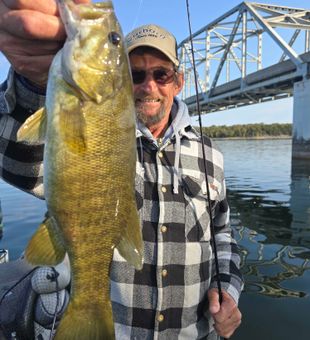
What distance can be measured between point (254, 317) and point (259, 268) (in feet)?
6.16

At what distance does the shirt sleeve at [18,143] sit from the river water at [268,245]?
12.1ft

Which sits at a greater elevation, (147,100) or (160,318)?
(147,100)

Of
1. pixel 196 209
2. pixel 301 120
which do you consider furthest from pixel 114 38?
pixel 301 120

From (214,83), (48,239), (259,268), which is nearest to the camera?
(48,239)

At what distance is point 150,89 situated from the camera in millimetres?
2859

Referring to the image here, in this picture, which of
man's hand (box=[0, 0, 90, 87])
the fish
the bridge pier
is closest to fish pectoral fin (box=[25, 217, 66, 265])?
the fish

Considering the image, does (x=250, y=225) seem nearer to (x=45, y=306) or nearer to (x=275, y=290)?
(x=275, y=290)

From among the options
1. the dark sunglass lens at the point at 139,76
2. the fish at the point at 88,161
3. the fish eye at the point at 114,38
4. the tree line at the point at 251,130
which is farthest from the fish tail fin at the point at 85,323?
the tree line at the point at 251,130

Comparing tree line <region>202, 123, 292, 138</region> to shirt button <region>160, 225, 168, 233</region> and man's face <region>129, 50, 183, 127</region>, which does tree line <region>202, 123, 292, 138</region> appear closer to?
man's face <region>129, 50, 183, 127</region>

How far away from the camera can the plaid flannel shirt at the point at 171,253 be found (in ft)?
8.27

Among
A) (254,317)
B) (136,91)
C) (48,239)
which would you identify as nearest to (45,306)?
(48,239)

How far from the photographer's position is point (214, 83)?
1827 inches

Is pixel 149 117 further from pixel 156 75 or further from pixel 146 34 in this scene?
pixel 146 34

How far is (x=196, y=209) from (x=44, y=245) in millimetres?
1418
